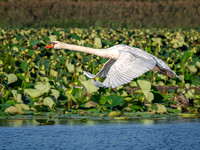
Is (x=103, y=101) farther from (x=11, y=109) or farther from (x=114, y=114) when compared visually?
(x=11, y=109)

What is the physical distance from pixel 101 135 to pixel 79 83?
3716 mm

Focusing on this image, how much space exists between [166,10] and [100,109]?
19.4 m

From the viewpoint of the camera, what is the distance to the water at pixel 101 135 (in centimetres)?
652

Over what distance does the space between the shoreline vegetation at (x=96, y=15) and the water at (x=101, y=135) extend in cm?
1669

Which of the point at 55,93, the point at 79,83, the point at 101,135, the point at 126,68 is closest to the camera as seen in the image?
the point at 101,135

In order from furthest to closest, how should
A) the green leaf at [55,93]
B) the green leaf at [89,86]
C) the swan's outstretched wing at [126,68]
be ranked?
the green leaf at [89,86]
the green leaf at [55,93]
the swan's outstretched wing at [126,68]

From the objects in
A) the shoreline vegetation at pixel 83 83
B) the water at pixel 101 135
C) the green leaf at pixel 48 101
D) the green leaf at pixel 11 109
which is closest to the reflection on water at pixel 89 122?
the water at pixel 101 135

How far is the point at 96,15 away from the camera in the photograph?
86.4 feet

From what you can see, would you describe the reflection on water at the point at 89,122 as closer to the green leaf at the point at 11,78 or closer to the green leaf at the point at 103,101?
the green leaf at the point at 103,101

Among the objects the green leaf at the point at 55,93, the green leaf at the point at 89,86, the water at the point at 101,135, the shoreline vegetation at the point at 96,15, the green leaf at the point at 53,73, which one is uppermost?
the shoreline vegetation at the point at 96,15

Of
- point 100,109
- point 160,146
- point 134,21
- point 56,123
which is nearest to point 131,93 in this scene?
point 100,109

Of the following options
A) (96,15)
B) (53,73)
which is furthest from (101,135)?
(96,15)

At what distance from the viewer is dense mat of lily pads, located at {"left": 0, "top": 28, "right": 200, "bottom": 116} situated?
29.3 ft

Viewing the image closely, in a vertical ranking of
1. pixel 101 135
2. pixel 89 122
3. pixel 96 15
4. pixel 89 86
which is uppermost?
pixel 96 15
